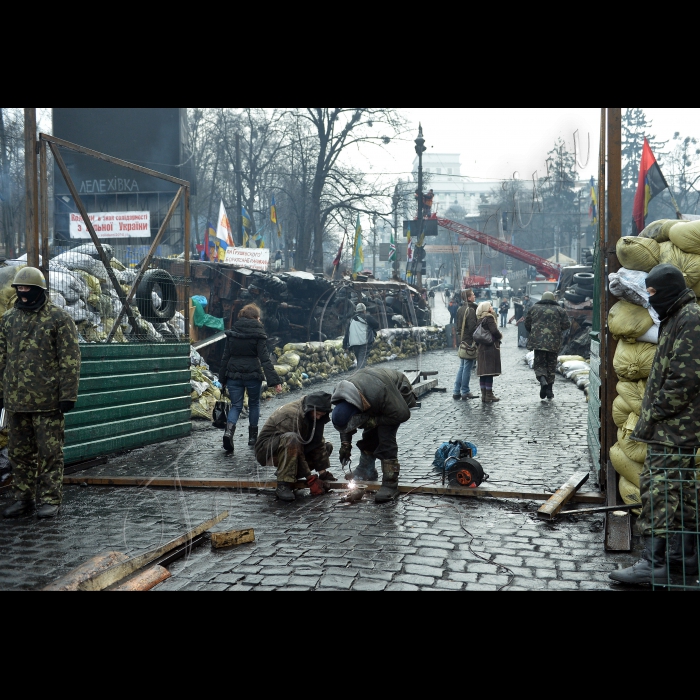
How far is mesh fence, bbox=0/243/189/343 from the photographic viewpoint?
932cm

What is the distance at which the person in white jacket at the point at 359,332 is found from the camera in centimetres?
1817

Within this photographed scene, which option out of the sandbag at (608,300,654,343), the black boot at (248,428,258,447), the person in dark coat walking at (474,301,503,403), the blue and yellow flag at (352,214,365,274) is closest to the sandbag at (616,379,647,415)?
the sandbag at (608,300,654,343)

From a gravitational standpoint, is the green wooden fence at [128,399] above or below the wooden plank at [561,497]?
above

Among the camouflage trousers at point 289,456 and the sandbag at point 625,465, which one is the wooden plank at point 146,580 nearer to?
the camouflage trousers at point 289,456

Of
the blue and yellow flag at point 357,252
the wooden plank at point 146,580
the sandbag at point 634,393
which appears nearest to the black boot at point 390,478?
the sandbag at point 634,393

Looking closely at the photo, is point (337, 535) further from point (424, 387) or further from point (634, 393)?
point (424, 387)

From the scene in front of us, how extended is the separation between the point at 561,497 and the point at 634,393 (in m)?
1.07

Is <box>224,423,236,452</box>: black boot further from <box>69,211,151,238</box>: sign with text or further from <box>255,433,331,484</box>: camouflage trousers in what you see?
<box>69,211,151,238</box>: sign with text

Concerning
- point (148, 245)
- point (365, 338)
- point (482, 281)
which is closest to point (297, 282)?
point (365, 338)

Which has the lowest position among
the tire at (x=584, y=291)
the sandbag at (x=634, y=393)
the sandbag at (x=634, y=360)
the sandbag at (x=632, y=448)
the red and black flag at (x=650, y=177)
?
the sandbag at (x=632, y=448)

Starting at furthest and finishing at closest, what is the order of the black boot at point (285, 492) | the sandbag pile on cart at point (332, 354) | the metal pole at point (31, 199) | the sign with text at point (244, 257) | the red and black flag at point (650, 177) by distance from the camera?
the sign with text at point (244, 257)
the sandbag pile on cart at point (332, 354)
the red and black flag at point (650, 177)
the metal pole at point (31, 199)
the black boot at point (285, 492)

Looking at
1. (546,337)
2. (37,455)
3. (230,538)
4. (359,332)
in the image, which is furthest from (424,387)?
(230,538)

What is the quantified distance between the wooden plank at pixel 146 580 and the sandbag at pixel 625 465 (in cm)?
346
